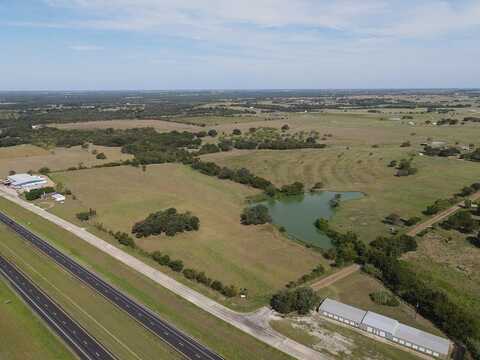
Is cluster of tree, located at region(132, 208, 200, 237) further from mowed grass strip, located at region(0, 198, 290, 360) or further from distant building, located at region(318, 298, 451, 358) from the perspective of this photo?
distant building, located at region(318, 298, 451, 358)

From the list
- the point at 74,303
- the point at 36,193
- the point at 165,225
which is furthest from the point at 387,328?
the point at 36,193

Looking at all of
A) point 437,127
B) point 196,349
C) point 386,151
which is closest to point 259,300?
point 196,349

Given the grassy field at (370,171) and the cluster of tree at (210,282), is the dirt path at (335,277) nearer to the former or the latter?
the cluster of tree at (210,282)

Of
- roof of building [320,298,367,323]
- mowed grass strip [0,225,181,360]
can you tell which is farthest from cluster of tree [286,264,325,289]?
mowed grass strip [0,225,181,360]

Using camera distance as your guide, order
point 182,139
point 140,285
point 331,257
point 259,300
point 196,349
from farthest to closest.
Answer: point 182,139 → point 331,257 → point 140,285 → point 259,300 → point 196,349

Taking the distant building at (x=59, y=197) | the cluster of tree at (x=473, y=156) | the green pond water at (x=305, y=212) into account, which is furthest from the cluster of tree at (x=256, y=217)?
the cluster of tree at (x=473, y=156)

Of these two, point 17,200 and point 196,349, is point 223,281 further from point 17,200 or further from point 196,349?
point 17,200
